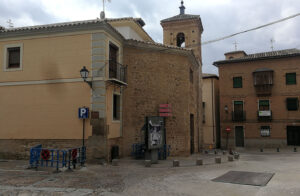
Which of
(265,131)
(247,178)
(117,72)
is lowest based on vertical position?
(247,178)

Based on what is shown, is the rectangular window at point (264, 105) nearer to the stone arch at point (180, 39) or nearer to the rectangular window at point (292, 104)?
the rectangular window at point (292, 104)

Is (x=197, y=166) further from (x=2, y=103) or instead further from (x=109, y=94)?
(x=2, y=103)

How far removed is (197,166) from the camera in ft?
40.8

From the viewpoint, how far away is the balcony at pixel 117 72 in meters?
13.6

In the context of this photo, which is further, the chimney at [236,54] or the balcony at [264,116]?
the chimney at [236,54]

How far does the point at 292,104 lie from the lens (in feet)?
84.7

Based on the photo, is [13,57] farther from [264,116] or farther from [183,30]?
[264,116]

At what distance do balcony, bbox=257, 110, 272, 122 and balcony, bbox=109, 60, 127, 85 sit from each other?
662 inches

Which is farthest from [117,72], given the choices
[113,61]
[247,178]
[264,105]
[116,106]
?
[264,105]

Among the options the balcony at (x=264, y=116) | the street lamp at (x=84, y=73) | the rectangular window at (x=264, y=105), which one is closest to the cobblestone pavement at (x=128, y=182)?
the street lamp at (x=84, y=73)

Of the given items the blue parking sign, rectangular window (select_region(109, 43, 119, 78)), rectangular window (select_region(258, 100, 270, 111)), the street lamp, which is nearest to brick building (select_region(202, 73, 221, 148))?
rectangular window (select_region(258, 100, 270, 111))

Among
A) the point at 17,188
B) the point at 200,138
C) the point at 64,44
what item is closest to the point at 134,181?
the point at 17,188

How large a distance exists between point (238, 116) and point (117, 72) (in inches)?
677

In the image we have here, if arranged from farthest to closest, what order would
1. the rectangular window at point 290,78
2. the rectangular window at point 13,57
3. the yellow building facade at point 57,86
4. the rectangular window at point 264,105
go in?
the rectangular window at point 264,105
the rectangular window at point 290,78
the rectangular window at point 13,57
the yellow building facade at point 57,86
